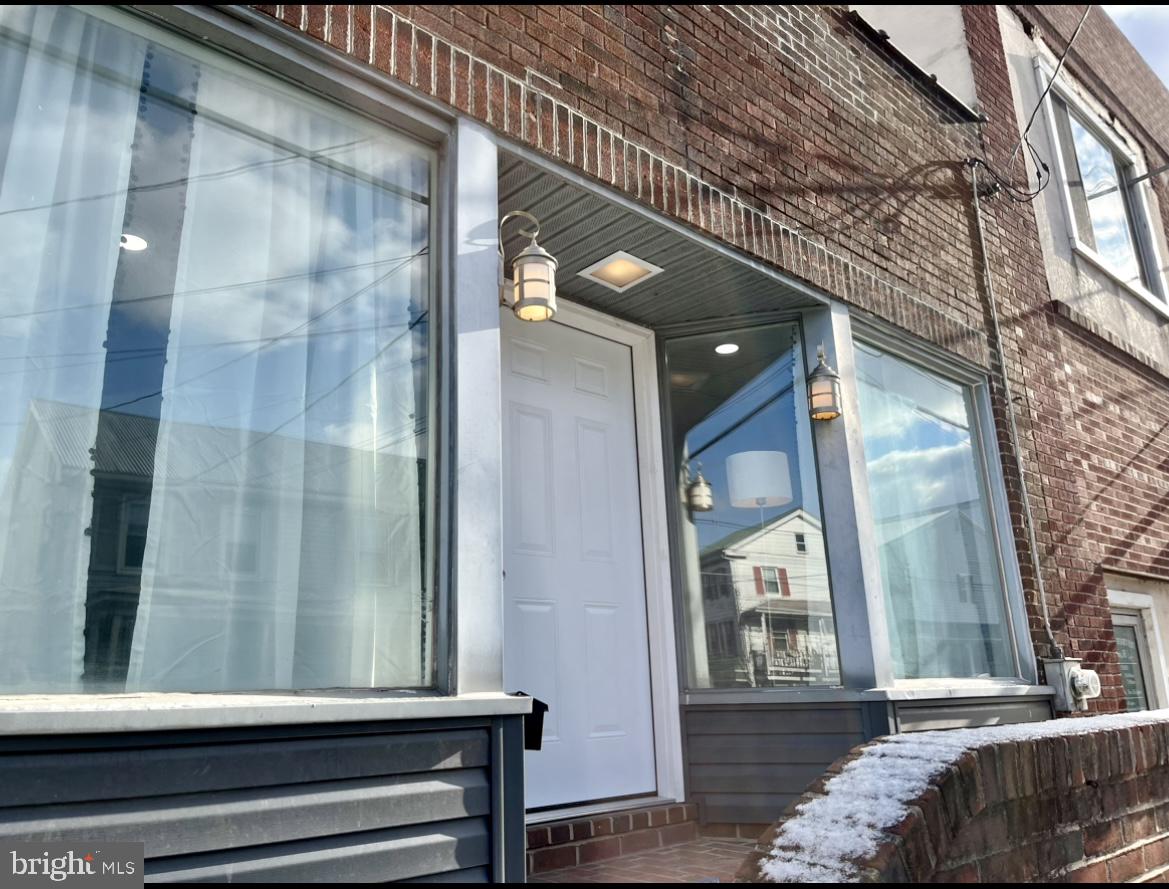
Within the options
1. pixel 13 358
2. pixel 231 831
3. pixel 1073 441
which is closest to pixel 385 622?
pixel 231 831

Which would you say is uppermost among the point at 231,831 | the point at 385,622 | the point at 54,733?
the point at 385,622

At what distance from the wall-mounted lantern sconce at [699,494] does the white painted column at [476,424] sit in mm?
1838

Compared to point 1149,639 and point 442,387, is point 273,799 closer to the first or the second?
point 442,387

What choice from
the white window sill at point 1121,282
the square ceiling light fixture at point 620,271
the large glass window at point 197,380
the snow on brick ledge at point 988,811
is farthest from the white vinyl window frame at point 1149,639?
the large glass window at point 197,380

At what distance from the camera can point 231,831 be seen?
7.10ft

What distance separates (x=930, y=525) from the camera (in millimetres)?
5031

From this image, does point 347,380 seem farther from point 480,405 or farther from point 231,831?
point 231,831

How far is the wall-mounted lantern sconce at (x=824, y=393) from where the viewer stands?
4.49m

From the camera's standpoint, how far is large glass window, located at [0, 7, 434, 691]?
220 cm

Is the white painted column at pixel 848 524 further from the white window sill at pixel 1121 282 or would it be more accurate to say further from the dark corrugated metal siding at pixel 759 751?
the white window sill at pixel 1121 282

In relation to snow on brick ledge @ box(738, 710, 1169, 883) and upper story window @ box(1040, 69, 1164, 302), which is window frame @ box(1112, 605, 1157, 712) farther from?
snow on brick ledge @ box(738, 710, 1169, 883)

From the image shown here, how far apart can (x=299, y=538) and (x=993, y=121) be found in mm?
6096

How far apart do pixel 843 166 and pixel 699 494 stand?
198cm

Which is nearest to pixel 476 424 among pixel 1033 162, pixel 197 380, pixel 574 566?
pixel 197 380
